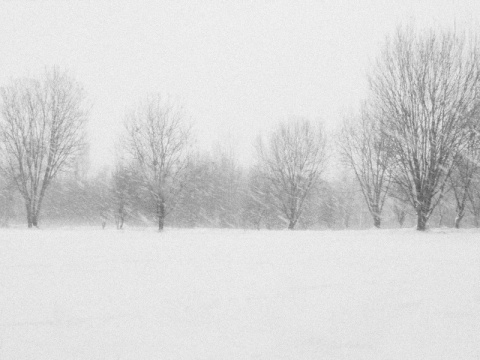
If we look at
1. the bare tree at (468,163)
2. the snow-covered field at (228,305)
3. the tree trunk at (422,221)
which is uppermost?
the bare tree at (468,163)

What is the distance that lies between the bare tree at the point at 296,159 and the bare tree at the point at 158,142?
11237 millimetres

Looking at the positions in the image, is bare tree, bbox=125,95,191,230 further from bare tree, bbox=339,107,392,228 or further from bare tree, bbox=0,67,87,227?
bare tree, bbox=339,107,392,228

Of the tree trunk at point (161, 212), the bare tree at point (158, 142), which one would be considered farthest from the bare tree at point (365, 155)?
the tree trunk at point (161, 212)

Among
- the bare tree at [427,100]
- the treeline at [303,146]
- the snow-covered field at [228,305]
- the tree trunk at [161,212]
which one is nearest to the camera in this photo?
the snow-covered field at [228,305]

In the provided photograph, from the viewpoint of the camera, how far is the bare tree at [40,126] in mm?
20641

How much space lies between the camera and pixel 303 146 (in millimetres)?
30047

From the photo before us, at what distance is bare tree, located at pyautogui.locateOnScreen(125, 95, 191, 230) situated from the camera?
2216 centimetres

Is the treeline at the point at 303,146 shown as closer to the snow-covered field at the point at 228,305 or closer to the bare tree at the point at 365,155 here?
the bare tree at the point at 365,155

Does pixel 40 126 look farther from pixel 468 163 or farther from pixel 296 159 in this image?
pixel 468 163

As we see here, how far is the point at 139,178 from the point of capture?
78.0 ft

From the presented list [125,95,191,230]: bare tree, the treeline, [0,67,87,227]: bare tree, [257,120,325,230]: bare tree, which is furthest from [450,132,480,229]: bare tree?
[0,67,87,227]: bare tree

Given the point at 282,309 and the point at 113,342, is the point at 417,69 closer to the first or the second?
the point at 282,309

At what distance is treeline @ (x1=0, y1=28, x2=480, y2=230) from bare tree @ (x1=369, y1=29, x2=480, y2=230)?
52 mm

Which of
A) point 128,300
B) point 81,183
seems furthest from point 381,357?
point 81,183
